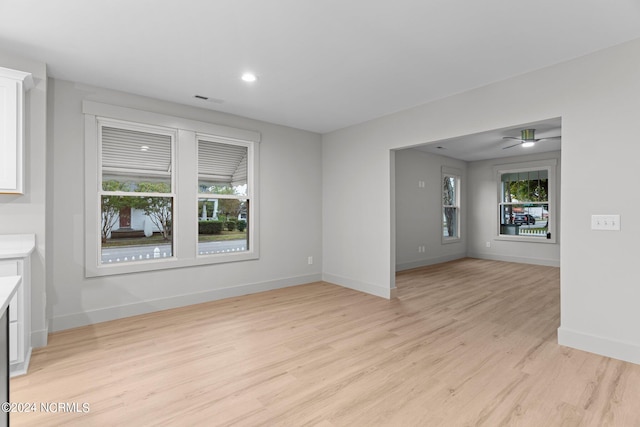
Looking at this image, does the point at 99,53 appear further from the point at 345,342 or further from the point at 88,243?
the point at 345,342

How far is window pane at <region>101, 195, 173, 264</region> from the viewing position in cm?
372

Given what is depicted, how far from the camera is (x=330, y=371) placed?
247cm

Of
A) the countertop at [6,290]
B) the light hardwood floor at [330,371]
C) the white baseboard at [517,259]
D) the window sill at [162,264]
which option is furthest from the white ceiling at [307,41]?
the white baseboard at [517,259]

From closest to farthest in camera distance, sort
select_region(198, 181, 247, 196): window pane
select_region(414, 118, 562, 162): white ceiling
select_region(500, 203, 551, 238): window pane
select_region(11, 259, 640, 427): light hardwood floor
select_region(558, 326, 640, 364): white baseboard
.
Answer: select_region(11, 259, 640, 427): light hardwood floor
select_region(558, 326, 640, 364): white baseboard
select_region(198, 181, 247, 196): window pane
select_region(414, 118, 562, 162): white ceiling
select_region(500, 203, 551, 238): window pane

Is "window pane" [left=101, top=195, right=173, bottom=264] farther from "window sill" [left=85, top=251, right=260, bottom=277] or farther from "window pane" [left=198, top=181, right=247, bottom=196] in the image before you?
"window pane" [left=198, top=181, right=247, bottom=196]

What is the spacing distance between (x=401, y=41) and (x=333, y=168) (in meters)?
2.97

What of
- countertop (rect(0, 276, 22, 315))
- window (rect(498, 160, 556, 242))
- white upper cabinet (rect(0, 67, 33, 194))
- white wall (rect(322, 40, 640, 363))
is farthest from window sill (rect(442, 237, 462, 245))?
countertop (rect(0, 276, 22, 315))

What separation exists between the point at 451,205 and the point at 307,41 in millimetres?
6431

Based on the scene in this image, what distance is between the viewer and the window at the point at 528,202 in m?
6.96

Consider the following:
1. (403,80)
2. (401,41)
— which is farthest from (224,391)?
(403,80)

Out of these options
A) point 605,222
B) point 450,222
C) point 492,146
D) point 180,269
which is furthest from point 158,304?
point 450,222

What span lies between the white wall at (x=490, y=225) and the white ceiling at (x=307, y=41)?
16.3 feet

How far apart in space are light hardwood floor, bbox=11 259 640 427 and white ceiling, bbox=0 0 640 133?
263 centimetres

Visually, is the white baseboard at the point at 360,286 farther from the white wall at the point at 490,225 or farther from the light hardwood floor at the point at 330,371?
the white wall at the point at 490,225
